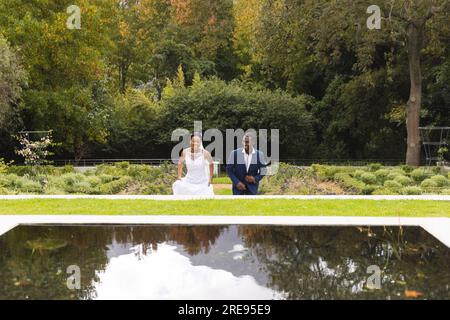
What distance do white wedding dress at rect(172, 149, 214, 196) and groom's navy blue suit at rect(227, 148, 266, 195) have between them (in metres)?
0.93

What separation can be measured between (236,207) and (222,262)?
4.24m

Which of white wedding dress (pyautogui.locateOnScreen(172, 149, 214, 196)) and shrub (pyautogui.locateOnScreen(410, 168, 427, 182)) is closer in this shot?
white wedding dress (pyautogui.locateOnScreen(172, 149, 214, 196))

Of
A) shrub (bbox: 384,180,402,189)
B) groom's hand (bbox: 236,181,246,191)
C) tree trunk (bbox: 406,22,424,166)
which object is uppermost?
tree trunk (bbox: 406,22,424,166)

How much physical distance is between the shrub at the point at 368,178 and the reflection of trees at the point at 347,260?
9849 mm

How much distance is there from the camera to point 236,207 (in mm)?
→ 10156

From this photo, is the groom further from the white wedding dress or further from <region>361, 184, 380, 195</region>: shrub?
<region>361, 184, 380, 195</region>: shrub

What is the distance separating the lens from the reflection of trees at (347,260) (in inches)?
193

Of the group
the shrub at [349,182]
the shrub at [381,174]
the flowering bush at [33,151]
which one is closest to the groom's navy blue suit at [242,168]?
the shrub at [349,182]

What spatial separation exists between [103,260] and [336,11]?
65.1 ft

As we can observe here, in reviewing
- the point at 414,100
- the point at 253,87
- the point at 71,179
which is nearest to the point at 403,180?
the point at 414,100

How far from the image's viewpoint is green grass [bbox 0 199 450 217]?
967 centimetres

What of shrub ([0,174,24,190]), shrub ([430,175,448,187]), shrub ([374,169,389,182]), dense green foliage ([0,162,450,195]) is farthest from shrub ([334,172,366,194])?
shrub ([0,174,24,190])

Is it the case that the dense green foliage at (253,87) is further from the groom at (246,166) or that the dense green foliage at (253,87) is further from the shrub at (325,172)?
the groom at (246,166)

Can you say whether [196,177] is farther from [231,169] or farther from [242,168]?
[242,168]
